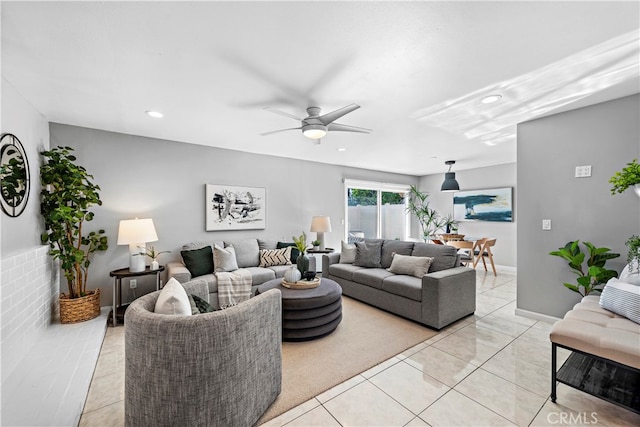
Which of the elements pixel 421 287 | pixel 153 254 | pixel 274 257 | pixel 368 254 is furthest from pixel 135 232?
pixel 421 287

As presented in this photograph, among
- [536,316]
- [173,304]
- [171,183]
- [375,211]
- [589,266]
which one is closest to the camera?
[173,304]

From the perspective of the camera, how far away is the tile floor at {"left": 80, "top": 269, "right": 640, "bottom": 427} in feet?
5.76

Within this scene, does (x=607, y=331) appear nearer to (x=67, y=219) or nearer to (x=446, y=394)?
(x=446, y=394)

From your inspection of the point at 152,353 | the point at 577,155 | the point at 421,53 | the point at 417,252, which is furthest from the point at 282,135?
the point at 577,155

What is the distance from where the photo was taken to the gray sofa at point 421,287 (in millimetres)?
3047

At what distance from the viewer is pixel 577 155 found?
303 centimetres

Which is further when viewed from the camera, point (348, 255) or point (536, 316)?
point (348, 255)

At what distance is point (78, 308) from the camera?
3.07 metres

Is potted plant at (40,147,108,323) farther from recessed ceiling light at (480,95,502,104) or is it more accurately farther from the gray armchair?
recessed ceiling light at (480,95,502,104)

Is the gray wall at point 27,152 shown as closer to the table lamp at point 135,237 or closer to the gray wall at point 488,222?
the table lamp at point 135,237

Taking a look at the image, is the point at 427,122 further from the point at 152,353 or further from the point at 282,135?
the point at 152,353

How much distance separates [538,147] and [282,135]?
3297mm

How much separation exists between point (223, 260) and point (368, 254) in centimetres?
222

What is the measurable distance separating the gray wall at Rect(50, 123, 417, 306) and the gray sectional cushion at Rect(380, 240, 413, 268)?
1.89 metres
